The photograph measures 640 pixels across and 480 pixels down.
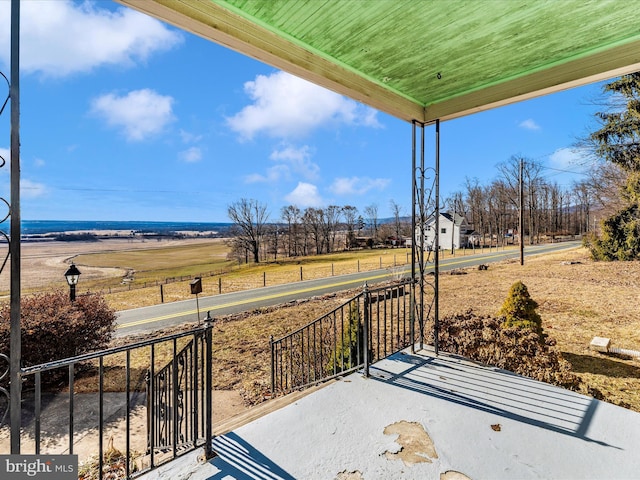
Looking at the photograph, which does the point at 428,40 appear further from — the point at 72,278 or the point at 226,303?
the point at 226,303

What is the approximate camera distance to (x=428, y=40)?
5.81 feet

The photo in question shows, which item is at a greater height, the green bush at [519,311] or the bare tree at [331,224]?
the bare tree at [331,224]

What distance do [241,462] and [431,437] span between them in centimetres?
105

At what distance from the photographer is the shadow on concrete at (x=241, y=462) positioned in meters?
1.46

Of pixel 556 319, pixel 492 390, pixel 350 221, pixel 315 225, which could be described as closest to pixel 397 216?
pixel 350 221

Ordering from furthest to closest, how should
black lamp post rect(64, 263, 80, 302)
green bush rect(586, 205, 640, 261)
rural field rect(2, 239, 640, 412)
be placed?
1. green bush rect(586, 205, 640, 261)
2. black lamp post rect(64, 263, 80, 302)
3. rural field rect(2, 239, 640, 412)

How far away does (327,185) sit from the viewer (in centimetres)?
5338

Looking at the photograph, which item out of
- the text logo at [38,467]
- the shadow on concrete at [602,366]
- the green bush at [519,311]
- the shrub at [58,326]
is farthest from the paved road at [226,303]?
the text logo at [38,467]

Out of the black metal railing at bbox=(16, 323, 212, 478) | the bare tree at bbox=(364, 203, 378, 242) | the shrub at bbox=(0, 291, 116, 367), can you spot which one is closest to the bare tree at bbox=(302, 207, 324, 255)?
the bare tree at bbox=(364, 203, 378, 242)

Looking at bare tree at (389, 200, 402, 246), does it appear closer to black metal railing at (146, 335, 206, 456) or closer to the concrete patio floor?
the concrete patio floor

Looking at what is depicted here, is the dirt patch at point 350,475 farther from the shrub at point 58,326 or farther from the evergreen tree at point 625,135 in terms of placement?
the evergreen tree at point 625,135

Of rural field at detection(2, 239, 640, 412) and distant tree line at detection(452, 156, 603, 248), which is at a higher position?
distant tree line at detection(452, 156, 603, 248)

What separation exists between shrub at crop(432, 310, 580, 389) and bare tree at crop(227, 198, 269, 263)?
20.6m

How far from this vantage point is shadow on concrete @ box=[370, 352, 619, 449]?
190 centimetres
